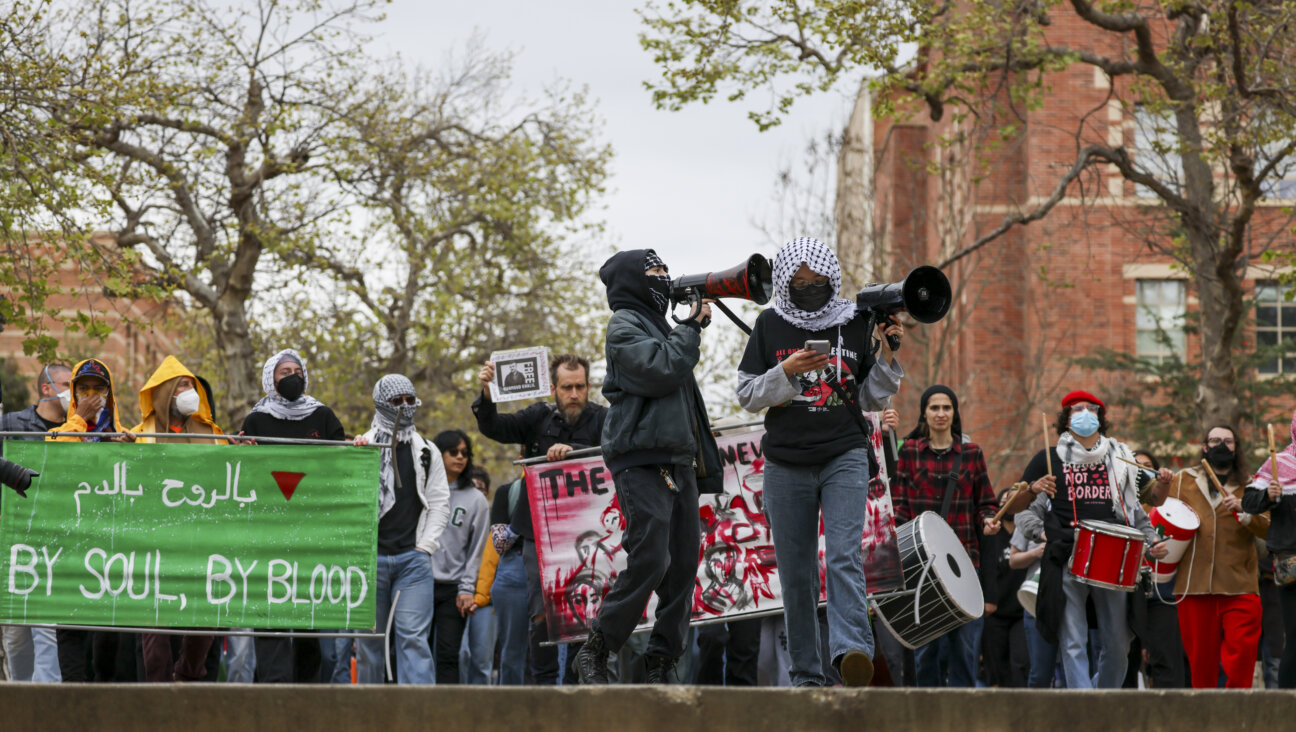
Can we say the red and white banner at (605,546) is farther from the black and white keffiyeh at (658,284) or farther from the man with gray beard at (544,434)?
the black and white keffiyeh at (658,284)

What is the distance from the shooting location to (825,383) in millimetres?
6523

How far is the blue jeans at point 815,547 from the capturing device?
6.30 meters

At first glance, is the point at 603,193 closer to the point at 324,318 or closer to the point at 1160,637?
the point at 324,318

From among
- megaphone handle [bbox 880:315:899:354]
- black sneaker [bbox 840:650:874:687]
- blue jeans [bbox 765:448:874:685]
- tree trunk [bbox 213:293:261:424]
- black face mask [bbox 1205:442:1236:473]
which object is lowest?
black sneaker [bbox 840:650:874:687]

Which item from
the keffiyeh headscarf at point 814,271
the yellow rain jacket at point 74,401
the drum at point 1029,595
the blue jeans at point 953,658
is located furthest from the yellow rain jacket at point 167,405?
the drum at point 1029,595

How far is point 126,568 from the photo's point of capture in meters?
8.10

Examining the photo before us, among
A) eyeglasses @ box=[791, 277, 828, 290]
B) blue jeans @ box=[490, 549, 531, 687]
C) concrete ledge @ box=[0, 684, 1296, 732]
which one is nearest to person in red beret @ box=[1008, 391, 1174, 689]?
eyeglasses @ box=[791, 277, 828, 290]

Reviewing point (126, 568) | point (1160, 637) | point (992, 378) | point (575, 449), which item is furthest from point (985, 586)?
point (992, 378)

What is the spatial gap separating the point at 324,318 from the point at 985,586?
19.8 metres

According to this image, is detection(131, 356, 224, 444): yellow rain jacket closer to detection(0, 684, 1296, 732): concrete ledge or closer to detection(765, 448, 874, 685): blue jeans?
detection(765, 448, 874, 685): blue jeans

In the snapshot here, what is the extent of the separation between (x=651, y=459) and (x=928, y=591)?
230 cm

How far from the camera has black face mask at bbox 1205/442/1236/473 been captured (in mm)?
10102

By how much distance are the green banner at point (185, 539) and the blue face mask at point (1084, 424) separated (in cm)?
441

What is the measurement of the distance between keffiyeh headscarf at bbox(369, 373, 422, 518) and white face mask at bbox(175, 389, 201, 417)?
3.47ft
